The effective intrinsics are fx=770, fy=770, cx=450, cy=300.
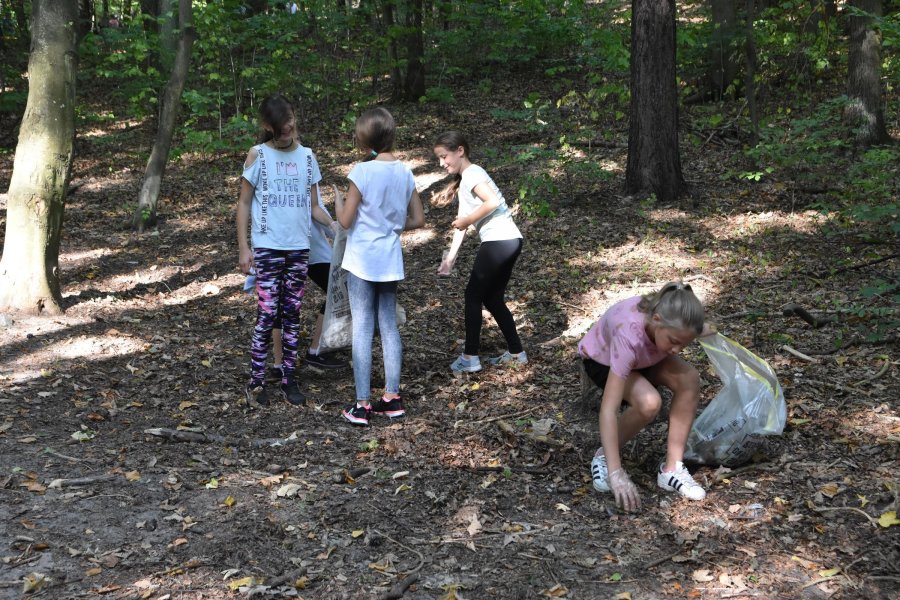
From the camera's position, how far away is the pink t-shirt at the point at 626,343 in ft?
11.7

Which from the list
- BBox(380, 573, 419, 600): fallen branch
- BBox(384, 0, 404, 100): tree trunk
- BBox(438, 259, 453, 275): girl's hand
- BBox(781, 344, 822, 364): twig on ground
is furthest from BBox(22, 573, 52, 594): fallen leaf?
BBox(384, 0, 404, 100): tree trunk

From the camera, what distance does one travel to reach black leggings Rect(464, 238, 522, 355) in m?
5.37

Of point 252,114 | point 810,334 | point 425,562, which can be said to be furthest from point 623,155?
point 425,562

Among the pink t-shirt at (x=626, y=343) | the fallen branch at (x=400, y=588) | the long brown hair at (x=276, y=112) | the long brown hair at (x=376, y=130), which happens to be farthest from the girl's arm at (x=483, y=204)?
the fallen branch at (x=400, y=588)

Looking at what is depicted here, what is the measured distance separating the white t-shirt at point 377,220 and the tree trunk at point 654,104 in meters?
5.25

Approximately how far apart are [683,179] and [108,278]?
22.0 ft

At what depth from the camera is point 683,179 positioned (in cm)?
946

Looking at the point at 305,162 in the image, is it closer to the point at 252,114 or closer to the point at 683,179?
the point at 683,179

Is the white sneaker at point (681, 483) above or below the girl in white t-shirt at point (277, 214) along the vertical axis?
below

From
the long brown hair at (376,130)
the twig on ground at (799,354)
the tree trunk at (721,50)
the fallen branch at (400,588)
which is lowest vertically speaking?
the fallen branch at (400,588)

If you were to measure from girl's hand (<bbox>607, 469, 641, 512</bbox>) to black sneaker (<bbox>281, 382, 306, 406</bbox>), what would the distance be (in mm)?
2349

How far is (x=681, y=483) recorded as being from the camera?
3756mm

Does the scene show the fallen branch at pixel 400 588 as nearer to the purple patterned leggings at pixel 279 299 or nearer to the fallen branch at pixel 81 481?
the fallen branch at pixel 81 481

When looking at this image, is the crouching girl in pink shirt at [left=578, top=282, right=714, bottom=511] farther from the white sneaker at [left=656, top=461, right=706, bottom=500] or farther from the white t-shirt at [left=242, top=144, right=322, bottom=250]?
the white t-shirt at [left=242, top=144, right=322, bottom=250]
